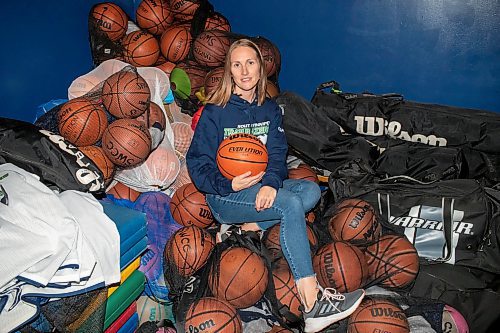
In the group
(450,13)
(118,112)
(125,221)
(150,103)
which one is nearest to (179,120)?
(150,103)

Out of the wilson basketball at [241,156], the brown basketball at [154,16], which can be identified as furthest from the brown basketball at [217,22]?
the wilson basketball at [241,156]

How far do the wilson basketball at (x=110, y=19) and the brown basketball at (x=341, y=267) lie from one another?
8.30 feet

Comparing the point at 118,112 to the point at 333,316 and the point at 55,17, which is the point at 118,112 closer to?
the point at 55,17

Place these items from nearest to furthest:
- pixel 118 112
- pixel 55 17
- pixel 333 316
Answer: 1. pixel 333 316
2. pixel 118 112
3. pixel 55 17

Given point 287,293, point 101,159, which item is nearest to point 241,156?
point 287,293

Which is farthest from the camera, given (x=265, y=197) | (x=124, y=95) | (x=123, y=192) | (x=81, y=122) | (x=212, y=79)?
(x=212, y=79)

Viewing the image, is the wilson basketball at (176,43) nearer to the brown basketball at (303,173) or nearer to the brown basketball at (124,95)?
the brown basketball at (124,95)

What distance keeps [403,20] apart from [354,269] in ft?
7.50

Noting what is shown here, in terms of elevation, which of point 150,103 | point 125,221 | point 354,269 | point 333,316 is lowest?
point 333,316

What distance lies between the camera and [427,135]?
11.5 feet

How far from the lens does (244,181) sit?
2.61m

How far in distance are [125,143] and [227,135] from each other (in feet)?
2.20

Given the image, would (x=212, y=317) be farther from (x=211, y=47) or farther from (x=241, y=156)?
(x=211, y=47)

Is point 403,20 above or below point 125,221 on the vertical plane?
above
